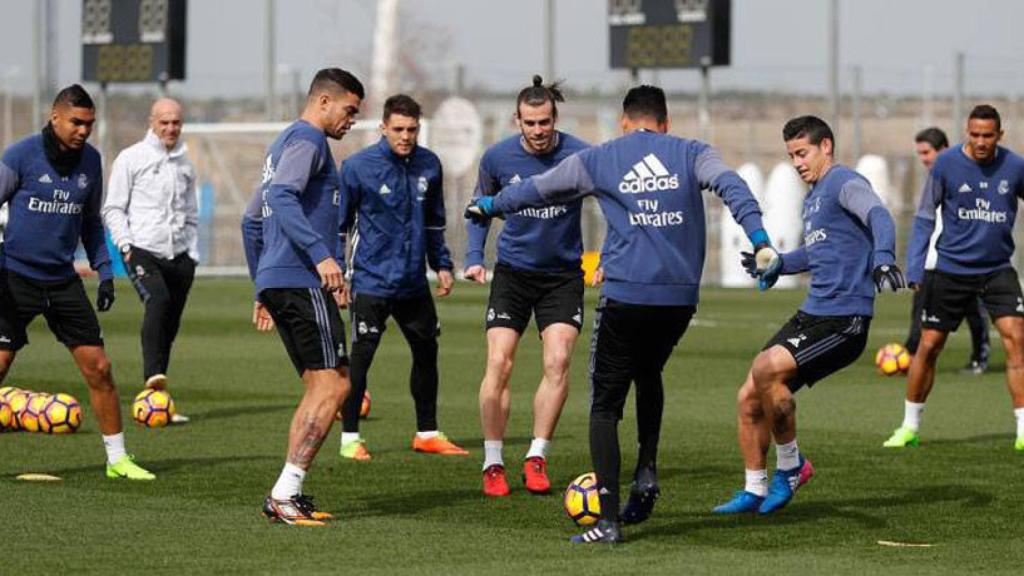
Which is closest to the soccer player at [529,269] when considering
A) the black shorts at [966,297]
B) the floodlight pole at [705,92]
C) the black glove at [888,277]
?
the black glove at [888,277]

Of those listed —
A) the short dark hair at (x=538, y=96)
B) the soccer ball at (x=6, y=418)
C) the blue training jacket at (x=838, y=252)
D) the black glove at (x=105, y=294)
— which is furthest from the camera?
the soccer ball at (x=6, y=418)

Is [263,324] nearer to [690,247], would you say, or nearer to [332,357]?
[332,357]

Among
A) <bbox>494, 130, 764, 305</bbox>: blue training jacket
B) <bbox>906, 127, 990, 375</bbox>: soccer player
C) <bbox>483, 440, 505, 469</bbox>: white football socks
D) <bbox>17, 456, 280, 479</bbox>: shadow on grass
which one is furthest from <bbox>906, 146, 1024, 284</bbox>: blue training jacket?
<bbox>494, 130, 764, 305</bbox>: blue training jacket

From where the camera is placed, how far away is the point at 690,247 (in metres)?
10.5

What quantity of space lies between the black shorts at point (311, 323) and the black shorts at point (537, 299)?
192 centimetres

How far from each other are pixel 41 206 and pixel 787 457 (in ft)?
14.5

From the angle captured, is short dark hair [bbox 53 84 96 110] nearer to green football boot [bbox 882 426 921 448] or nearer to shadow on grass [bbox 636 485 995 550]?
shadow on grass [bbox 636 485 995 550]

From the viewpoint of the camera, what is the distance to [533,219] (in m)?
13.0

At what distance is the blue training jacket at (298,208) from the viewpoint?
10844mm

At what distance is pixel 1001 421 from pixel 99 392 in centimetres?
731

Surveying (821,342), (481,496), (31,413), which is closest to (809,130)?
(821,342)

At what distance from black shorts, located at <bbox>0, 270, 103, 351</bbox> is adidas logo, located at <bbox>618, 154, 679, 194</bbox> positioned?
3.75 m

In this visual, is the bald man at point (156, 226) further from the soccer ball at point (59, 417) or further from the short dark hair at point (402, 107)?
the short dark hair at point (402, 107)

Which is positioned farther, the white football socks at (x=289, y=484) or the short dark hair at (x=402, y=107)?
the short dark hair at (x=402, y=107)
